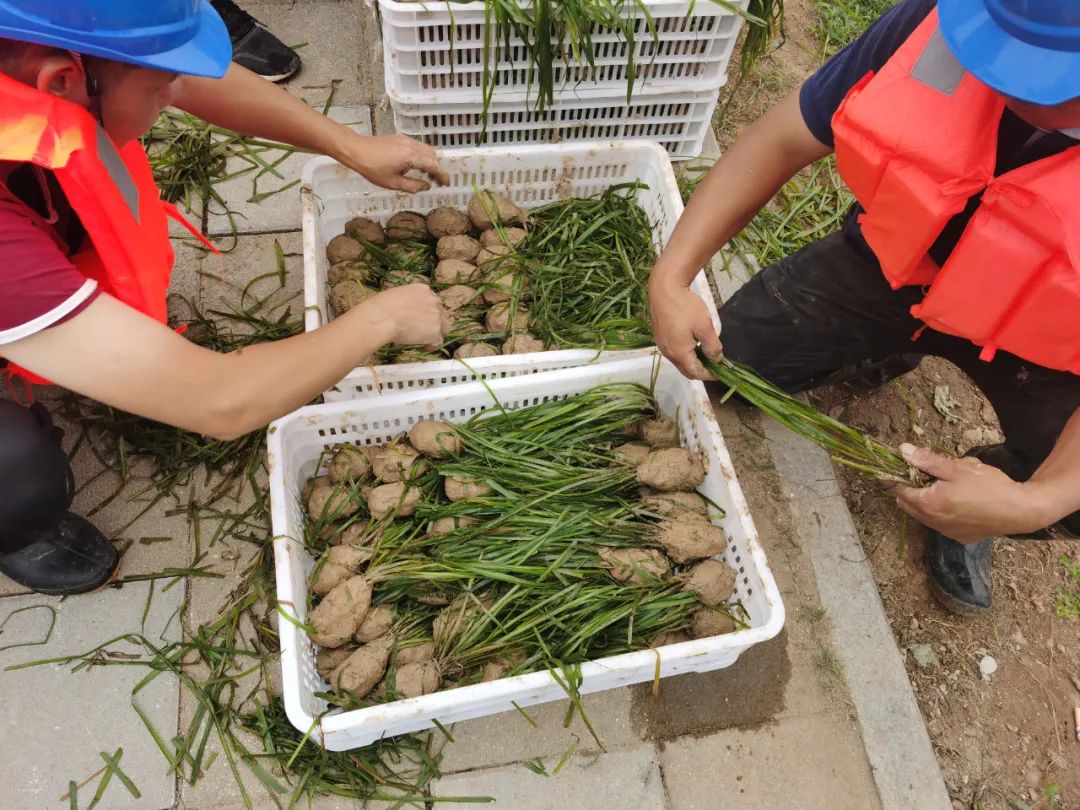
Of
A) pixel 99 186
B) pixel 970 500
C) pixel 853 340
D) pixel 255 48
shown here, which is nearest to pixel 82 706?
pixel 99 186

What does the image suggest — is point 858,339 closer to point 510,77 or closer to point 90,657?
point 510,77

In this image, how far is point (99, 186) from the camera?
50.4 inches

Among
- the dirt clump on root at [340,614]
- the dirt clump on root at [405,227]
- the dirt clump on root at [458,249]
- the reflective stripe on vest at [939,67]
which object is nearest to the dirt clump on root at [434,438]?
the dirt clump on root at [340,614]

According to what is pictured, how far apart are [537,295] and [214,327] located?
3.24 feet

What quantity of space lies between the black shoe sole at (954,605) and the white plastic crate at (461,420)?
0.73 metres

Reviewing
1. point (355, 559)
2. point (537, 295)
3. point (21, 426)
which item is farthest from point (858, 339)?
point (21, 426)

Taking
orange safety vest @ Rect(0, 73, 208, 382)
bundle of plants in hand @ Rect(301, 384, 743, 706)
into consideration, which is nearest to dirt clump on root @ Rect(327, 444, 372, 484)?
bundle of plants in hand @ Rect(301, 384, 743, 706)

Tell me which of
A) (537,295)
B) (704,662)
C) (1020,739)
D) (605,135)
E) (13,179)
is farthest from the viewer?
(605,135)

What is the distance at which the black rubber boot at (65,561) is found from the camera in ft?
6.19

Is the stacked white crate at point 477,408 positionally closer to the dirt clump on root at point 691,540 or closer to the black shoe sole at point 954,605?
the dirt clump on root at point 691,540

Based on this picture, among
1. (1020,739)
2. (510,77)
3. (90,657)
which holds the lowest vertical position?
(1020,739)

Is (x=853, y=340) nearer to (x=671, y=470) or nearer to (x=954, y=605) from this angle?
(x=671, y=470)

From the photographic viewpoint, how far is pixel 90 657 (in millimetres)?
1920

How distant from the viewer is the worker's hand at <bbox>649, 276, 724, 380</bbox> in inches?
68.4
